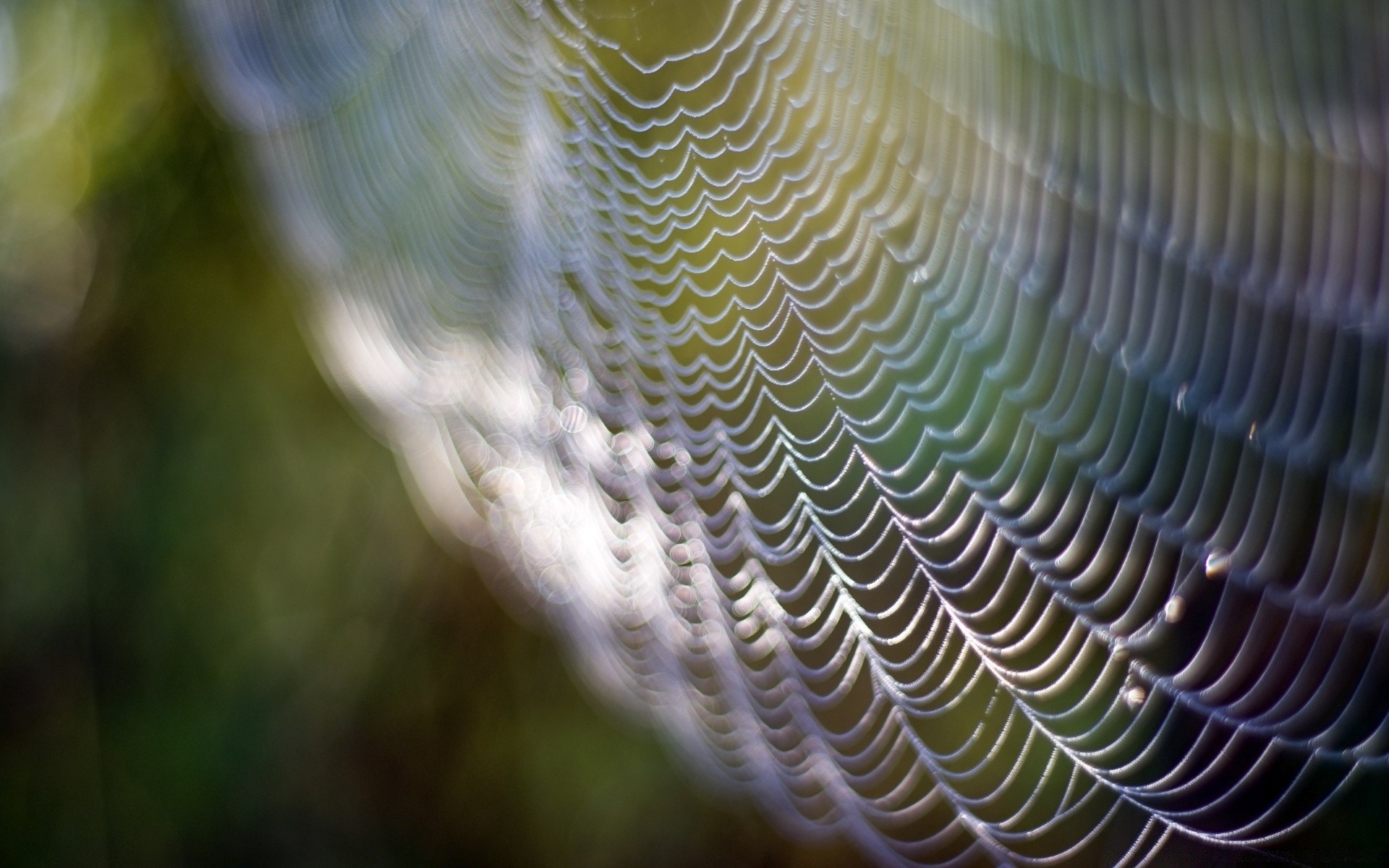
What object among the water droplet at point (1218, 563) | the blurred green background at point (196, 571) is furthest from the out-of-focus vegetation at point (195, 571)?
the water droplet at point (1218, 563)

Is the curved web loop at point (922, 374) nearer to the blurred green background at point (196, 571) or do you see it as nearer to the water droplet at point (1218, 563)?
the water droplet at point (1218, 563)

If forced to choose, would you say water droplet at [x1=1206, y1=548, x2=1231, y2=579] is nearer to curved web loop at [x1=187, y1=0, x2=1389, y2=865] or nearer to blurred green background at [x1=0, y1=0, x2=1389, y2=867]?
curved web loop at [x1=187, y1=0, x2=1389, y2=865]

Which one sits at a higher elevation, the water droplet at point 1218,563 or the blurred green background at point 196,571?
the water droplet at point 1218,563

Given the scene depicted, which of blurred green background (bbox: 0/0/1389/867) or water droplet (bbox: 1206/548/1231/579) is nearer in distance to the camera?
water droplet (bbox: 1206/548/1231/579)

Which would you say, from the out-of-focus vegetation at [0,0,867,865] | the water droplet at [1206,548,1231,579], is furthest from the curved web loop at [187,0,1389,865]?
the out-of-focus vegetation at [0,0,867,865]

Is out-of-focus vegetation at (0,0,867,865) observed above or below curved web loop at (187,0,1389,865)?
below

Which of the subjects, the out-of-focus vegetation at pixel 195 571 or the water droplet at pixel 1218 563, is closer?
the water droplet at pixel 1218 563

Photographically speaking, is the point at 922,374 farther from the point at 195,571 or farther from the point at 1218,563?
the point at 195,571
